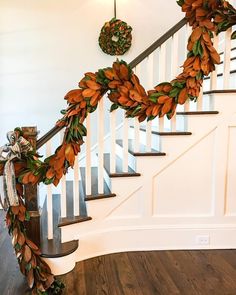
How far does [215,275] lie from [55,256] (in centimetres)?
124

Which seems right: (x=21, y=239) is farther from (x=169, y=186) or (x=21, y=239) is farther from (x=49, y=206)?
(x=169, y=186)

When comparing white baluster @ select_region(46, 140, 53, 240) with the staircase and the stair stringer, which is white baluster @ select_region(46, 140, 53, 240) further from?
the stair stringer

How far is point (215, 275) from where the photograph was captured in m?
2.17

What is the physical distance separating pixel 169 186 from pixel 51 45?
244cm

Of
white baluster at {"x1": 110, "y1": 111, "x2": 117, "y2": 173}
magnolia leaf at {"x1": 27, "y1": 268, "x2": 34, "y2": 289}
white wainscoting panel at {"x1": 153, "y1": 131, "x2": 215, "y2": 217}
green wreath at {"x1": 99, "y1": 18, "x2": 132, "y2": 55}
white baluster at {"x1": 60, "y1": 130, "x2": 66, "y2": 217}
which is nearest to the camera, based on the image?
magnolia leaf at {"x1": 27, "y1": 268, "x2": 34, "y2": 289}

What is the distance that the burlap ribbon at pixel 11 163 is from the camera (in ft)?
A: 6.50

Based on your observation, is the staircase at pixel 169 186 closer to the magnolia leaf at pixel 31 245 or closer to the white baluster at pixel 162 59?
the white baluster at pixel 162 59

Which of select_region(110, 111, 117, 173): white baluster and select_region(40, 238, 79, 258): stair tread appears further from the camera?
select_region(110, 111, 117, 173): white baluster

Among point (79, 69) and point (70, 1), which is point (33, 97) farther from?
point (70, 1)

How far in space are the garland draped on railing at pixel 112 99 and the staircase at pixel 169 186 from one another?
0.23m

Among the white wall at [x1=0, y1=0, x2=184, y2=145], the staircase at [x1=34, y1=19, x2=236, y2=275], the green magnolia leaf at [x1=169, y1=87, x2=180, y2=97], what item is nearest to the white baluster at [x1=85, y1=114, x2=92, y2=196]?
the staircase at [x1=34, y1=19, x2=236, y2=275]

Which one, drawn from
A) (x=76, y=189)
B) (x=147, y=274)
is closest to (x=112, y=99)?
(x=76, y=189)

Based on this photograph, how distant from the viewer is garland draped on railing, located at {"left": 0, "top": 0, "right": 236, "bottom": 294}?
6.65 feet

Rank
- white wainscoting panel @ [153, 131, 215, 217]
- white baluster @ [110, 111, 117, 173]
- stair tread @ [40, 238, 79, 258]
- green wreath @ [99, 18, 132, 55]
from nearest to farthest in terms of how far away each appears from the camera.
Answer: stair tread @ [40, 238, 79, 258] → white baluster @ [110, 111, 117, 173] → white wainscoting panel @ [153, 131, 215, 217] → green wreath @ [99, 18, 132, 55]
